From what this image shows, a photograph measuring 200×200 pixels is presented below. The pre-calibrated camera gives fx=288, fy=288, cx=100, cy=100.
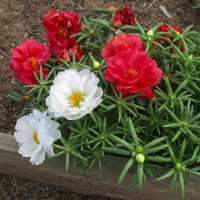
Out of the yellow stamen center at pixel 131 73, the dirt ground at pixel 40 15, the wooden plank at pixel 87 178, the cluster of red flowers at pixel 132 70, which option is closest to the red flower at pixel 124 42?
the cluster of red flowers at pixel 132 70

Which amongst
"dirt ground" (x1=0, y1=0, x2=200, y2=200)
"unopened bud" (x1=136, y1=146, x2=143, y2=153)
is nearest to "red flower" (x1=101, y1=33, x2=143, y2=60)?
"unopened bud" (x1=136, y1=146, x2=143, y2=153)

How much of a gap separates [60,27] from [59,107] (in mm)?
683

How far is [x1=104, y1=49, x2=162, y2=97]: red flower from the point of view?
1.29 meters

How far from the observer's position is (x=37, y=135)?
54.7 inches

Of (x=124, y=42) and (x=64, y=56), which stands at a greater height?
(x=124, y=42)

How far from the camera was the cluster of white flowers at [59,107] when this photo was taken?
1297 millimetres

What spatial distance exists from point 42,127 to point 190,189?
2.81 ft

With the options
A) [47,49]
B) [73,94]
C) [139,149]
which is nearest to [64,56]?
[47,49]

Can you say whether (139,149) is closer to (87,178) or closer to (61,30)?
(87,178)

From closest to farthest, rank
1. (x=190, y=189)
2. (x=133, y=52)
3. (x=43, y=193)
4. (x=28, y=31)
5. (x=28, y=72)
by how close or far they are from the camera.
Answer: (x=133, y=52)
(x=190, y=189)
(x=28, y=72)
(x=43, y=193)
(x=28, y=31)

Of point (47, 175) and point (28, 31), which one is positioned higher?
point (28, 31)

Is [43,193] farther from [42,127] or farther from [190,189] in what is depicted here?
[190,189]

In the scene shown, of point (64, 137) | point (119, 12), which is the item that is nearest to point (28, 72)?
point (64, 137)

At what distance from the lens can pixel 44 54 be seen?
1.79 m
